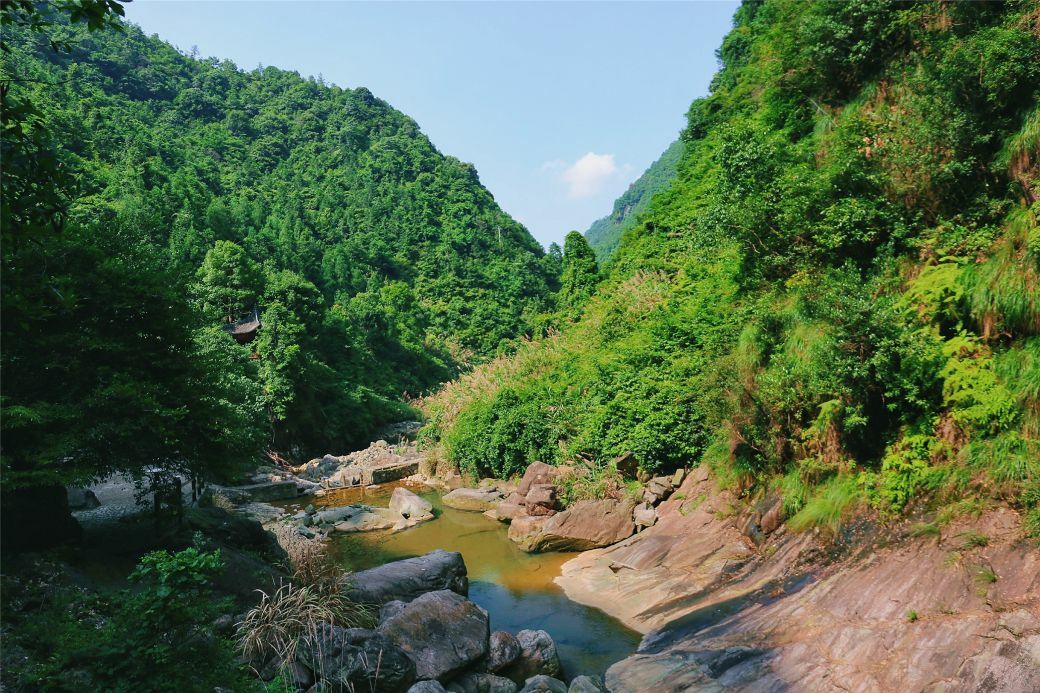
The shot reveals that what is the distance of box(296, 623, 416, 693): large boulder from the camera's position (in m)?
6.61

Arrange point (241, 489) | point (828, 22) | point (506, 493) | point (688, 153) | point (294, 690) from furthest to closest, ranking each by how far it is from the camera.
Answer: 1. point (688, 153)
2. point (241, 489)
3. point (506, 493)
4. point (828, 22)
5. point (294, 690)

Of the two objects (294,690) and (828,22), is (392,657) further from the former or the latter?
(828,22)

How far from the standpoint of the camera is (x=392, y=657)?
6.95m

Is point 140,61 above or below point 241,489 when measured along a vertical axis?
above

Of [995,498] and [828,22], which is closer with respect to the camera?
[995,498]

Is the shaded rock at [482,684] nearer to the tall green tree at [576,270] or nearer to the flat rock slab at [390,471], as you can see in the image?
the flat rock slab at [390,471]

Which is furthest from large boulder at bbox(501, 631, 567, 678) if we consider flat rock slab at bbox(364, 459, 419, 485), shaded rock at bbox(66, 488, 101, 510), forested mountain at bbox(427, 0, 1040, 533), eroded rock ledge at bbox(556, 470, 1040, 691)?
flat rock slab at bbox(364, 459, 419, 485)

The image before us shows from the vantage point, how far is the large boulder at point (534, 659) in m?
8.15

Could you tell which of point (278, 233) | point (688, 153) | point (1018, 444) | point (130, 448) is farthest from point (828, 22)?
point (278, 233)

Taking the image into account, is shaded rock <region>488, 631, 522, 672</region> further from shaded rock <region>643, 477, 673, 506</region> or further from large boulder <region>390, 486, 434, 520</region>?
large boulder <region>390, 486, 434, 520</region>

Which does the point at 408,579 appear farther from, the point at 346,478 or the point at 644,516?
the point at 346,478

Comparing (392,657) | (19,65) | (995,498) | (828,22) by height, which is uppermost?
(19,65)

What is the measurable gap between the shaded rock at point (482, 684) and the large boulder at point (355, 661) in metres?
0.76

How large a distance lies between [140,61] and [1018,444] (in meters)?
98.1
